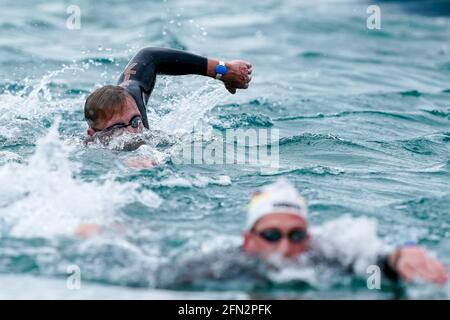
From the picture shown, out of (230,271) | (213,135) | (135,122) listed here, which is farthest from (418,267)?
(213,135)

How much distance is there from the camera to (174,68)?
30.0ft

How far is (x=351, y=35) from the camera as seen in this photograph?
19.4 m

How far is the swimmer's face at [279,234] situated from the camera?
5.52m

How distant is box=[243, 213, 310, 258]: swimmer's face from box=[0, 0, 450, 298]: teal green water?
27 cm

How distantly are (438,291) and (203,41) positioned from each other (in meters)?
12.9

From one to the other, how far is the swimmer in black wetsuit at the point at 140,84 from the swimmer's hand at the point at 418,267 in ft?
12.1

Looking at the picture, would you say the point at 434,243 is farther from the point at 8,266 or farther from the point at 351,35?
the point at 351,35

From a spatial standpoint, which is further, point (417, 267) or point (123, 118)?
point (123, 118)

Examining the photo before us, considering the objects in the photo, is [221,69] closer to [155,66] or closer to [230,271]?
[155,66]

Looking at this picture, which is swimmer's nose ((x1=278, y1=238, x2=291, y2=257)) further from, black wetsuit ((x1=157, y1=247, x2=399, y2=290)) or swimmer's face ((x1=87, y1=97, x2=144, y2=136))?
swimmer's face ((x1=87, y1=97, x2=144, y2=136))

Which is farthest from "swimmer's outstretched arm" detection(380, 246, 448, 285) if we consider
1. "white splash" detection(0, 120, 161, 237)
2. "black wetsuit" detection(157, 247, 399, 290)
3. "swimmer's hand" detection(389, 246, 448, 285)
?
"white splash" detection(0, 120, 161, 237)

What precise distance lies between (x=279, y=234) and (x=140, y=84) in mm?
3752

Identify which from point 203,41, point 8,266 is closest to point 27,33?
point 203,41

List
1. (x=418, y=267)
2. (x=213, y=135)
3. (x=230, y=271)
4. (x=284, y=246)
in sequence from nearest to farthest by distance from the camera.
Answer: (x=418, y=267), (x=284, y=246), (x=230, y=271), (x=213, y=135)
